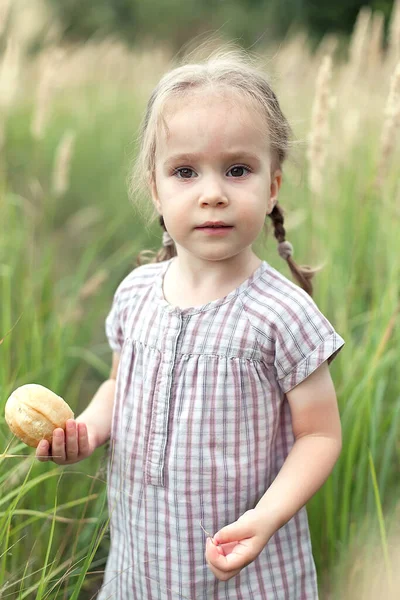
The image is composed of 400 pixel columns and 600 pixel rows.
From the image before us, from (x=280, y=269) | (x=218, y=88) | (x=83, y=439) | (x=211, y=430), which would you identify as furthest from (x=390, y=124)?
(x=83, y=439)

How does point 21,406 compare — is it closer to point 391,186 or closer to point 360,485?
point 360,485

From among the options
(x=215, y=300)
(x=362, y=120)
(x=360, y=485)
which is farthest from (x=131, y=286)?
(x=362, y=120)

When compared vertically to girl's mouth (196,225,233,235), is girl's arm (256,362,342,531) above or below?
below

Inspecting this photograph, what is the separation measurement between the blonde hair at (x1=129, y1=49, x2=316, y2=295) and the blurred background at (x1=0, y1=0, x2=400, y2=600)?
158mm

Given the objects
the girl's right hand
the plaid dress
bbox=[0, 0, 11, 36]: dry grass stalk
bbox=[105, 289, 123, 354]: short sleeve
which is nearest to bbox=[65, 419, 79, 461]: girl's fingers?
the girl's right hand

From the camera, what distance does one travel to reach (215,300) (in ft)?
4.17

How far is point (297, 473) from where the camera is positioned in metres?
1.21

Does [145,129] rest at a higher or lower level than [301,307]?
higher

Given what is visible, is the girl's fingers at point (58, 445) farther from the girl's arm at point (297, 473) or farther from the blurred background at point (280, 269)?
the girl's arm at point (297, 473)

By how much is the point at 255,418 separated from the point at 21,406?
1.33 feet

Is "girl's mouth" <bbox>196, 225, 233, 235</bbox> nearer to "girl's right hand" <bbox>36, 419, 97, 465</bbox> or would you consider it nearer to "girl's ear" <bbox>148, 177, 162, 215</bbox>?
"girl's ear" <bbox>148, 177, 162, 215</bbox>

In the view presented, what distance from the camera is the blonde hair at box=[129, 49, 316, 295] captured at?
124 cm

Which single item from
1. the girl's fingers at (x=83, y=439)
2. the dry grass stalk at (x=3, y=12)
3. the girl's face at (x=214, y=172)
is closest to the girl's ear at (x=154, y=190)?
the girl's face at (x=214, y=172)

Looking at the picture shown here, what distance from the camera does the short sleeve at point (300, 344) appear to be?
1208mm
